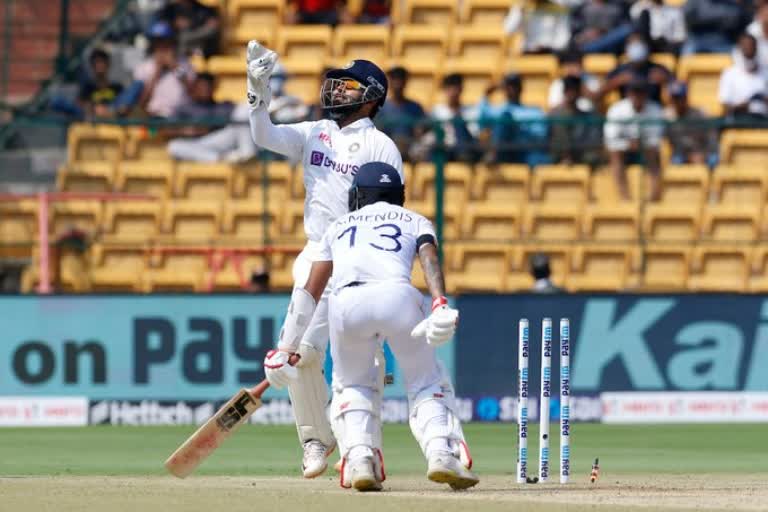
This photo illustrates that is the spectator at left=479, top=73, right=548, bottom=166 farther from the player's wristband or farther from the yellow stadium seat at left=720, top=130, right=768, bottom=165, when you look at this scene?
the player's wristband

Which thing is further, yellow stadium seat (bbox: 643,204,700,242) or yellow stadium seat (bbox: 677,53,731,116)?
yellow stadium seat (bbox: 677,53,731,116)

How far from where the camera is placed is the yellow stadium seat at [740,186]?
1691 cm

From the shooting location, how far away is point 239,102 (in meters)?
19.1

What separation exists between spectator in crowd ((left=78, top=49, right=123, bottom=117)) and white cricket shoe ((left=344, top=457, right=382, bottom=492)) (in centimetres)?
1048

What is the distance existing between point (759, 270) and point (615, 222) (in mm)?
1356

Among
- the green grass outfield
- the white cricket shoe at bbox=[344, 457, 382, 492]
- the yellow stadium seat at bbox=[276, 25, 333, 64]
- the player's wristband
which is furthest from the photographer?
the yellow stadium seat at bbox=[276, 25, 333, 64]

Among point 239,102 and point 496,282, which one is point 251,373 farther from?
point 239,102

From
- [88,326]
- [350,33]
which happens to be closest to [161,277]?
[88,326]

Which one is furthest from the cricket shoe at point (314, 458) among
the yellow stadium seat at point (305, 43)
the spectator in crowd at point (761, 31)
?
the yellow stadium seat at point (305, 43)

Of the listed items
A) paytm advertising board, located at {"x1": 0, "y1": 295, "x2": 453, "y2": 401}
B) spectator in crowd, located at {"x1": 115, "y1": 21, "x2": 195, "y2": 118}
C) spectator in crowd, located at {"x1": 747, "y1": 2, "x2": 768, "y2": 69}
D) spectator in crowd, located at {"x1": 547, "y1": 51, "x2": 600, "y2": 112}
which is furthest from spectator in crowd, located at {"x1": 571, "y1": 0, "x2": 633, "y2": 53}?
paytm advertising board, located at {"x1": 0, "y1": 295, "x2": 453, "y2": 401}

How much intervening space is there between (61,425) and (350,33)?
608 cm

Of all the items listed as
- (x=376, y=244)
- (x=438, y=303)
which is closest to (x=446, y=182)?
(x=376, y=244)

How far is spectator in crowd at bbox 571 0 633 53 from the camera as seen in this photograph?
19141 millimetres

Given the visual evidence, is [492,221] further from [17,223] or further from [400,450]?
[17,223]
